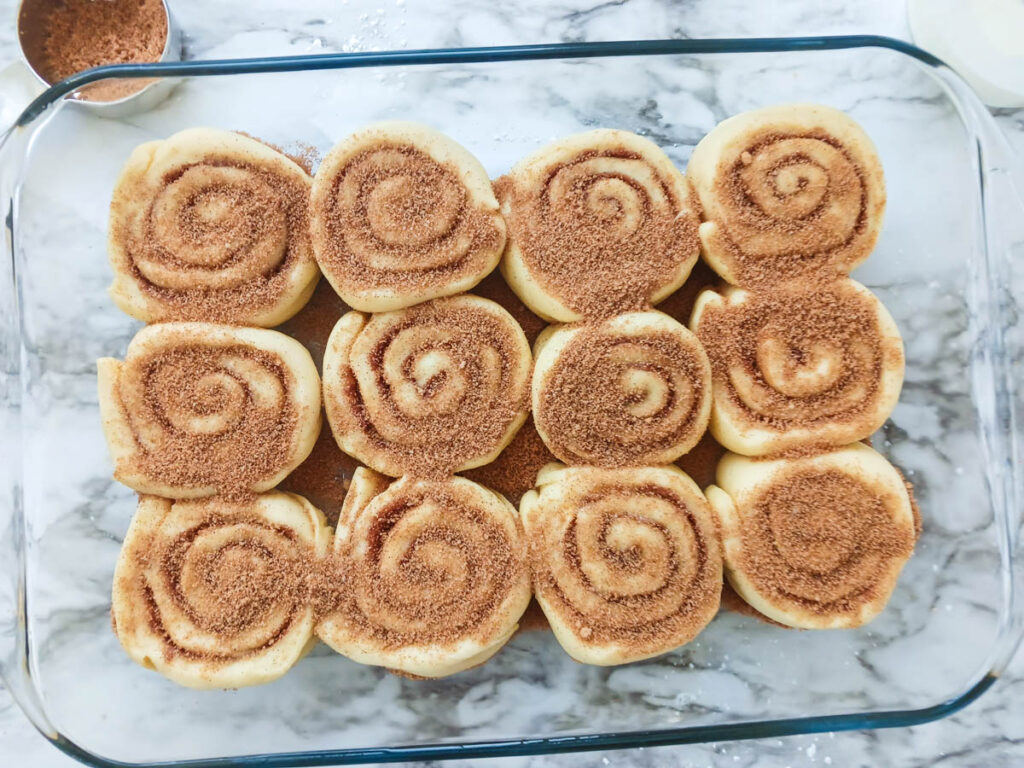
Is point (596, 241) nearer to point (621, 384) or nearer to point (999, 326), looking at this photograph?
point (621, 384)

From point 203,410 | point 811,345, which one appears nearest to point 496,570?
point 203,410

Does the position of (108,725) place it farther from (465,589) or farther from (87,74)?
(87,74)

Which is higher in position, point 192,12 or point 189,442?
point 192,12

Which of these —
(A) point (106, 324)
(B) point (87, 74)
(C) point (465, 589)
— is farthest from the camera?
(A) point (106, 324)

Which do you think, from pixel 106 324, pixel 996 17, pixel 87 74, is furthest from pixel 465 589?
pixel 996 17

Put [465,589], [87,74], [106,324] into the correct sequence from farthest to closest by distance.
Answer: [106,324] < [87,74] < [465,589]

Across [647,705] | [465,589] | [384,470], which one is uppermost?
[384,470]
